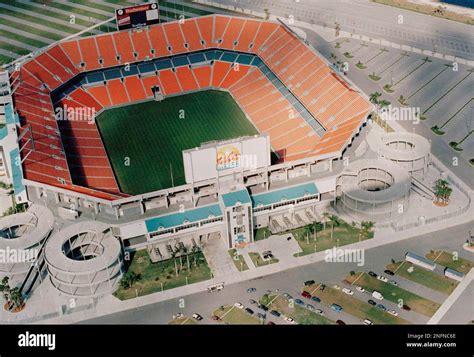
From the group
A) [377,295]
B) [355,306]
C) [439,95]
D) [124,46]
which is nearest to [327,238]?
[377,295]

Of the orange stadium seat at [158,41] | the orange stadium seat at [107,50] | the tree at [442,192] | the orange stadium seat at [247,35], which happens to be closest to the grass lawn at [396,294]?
the tree at [442,192]

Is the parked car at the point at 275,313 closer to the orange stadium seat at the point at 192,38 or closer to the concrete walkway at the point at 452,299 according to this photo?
the concrete walkway at the point at 452,299

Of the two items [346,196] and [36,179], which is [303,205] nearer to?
[346,196]

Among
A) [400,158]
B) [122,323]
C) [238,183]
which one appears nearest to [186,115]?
[238,183]

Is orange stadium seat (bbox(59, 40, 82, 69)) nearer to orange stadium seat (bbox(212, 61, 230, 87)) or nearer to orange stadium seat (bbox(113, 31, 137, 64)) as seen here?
orange stadium seat (bbox(113, 31, 137, 64))

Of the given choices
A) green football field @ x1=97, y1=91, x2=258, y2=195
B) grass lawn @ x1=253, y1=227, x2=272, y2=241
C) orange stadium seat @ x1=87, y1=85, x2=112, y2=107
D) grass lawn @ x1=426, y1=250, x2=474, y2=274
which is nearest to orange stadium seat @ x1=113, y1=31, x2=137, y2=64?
orange stadium seat @ x1=87, y1=85, x2=112, y2=107

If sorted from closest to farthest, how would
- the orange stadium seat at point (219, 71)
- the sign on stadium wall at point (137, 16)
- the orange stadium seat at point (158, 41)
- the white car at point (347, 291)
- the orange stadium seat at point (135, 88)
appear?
the white car at point (347, 291), the orange stadium seat at point (135, 88), the orange stadium seat at point (219, 71), the sign on stadium wall at point (137, 16), the orange stadium seat at point (158, 41)
